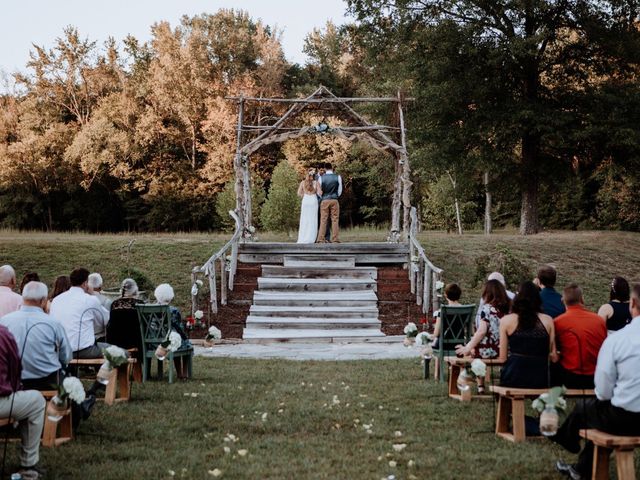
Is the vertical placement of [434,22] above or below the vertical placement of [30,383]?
above

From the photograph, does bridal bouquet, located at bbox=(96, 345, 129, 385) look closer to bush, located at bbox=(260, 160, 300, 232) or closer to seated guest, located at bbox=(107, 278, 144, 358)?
seated guest, located at bbox=(107, 278, 144, 358)

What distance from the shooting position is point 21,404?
5047mm

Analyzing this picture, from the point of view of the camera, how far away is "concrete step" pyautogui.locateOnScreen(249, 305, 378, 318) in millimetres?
15695

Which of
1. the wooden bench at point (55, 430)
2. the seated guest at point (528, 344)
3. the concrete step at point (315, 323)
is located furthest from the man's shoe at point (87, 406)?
the concrete step at point (315, 323)

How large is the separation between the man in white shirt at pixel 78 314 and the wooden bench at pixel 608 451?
5.29 metres

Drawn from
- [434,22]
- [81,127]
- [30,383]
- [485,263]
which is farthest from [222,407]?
[81,127]

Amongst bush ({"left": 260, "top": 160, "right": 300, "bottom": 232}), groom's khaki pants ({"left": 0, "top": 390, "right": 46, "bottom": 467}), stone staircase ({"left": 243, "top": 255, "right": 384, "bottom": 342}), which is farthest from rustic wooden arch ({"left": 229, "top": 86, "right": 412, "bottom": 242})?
groom's khaki pants ({"left": 0, "top": 390, "right": 46, "bottom": 467})

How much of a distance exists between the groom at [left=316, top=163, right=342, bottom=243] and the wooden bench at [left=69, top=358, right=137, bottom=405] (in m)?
11.7

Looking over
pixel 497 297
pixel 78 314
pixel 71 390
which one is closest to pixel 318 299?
pixel 497 297

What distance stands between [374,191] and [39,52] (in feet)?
61.9

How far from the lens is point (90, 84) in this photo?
40.2 meters

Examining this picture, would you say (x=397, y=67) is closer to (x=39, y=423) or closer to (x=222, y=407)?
(x=222, y=407)

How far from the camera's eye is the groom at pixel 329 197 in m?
19.4

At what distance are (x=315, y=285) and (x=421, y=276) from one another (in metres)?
2.39
